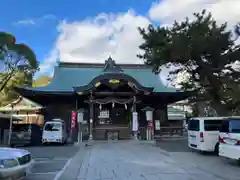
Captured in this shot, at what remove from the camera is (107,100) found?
66.9 feet

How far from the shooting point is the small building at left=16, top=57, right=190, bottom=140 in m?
20.0

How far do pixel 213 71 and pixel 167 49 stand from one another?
3.43 m

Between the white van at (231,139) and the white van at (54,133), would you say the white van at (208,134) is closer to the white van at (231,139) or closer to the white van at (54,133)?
the white van at (231,139)

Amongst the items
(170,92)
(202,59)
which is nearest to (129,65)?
(170,92)

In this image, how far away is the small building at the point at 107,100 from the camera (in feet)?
65.6

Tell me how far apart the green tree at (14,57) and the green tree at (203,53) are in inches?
451

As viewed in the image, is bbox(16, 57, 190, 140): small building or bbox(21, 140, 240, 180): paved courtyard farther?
bbox(16, 57, 190, 140): small building

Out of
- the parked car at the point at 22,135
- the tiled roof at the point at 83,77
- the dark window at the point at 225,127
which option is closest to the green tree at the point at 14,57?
the tiled roof at the point at 83,77

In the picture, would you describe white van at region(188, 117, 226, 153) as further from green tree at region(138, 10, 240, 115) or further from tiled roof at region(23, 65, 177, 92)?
tiled roof at region(23, 65, 177, 92)

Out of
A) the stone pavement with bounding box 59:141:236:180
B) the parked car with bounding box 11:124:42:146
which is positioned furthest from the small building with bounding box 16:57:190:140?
the stone pavement with bounding box 59:141:236:180

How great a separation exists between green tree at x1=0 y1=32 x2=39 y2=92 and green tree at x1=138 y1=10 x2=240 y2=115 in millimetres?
11466

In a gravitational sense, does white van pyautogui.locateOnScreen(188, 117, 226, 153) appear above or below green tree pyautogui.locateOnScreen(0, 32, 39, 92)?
below

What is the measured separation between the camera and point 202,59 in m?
17.0

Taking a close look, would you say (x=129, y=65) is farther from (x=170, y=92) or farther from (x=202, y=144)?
(x=202, y=144)
